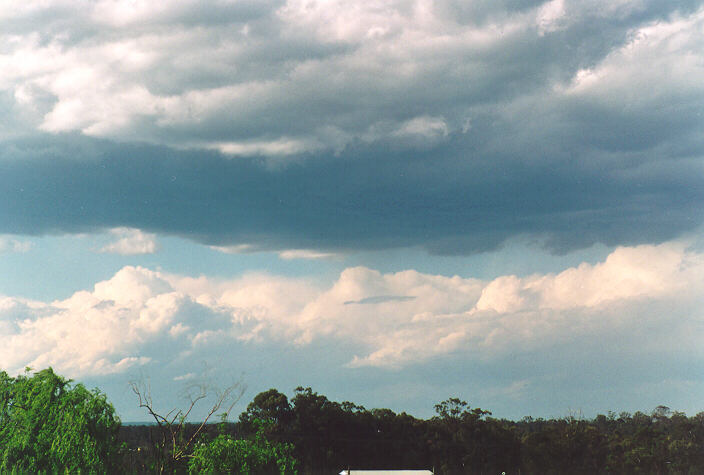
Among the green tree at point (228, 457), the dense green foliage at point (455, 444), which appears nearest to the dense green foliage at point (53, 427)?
the green tree at point (228, 457)

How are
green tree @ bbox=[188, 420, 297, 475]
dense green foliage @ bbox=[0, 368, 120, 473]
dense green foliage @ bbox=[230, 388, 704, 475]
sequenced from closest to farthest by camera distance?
dense green foliage @ bbox=[0, 368, 120, 473] → green tree @ bbox=[188, 420, 297, 475] → dense green foliage @ bbox=[230, 388, 704, 475]

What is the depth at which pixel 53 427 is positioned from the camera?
27750 mm

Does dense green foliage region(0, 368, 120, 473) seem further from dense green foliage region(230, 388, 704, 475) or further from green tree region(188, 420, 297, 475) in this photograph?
dense green foliage region(230, 388, 704, 475)

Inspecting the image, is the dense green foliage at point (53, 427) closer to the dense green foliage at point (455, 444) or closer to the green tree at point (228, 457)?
the green tree at point (228, 457)

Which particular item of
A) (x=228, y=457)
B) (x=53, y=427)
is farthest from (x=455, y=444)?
(x=53, y=427)

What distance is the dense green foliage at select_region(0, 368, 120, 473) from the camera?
2711 cm

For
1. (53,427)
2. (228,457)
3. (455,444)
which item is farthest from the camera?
(455,444)

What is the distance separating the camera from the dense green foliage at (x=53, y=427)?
88.9 feet

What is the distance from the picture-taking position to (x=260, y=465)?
33594 millimetres

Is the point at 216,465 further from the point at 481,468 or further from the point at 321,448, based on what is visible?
the point at 481,468

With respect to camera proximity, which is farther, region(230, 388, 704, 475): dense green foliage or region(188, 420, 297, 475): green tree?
region(230, 388, 704, 475): dense green foliage

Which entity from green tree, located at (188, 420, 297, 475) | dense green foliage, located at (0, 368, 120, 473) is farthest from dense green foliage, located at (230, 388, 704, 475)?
dense green foliage, located at (0, 368, 120, 473)

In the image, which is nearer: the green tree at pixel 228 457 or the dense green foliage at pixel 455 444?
the green tree at pixel 228 457

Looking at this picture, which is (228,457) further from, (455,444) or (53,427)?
(455,444)
